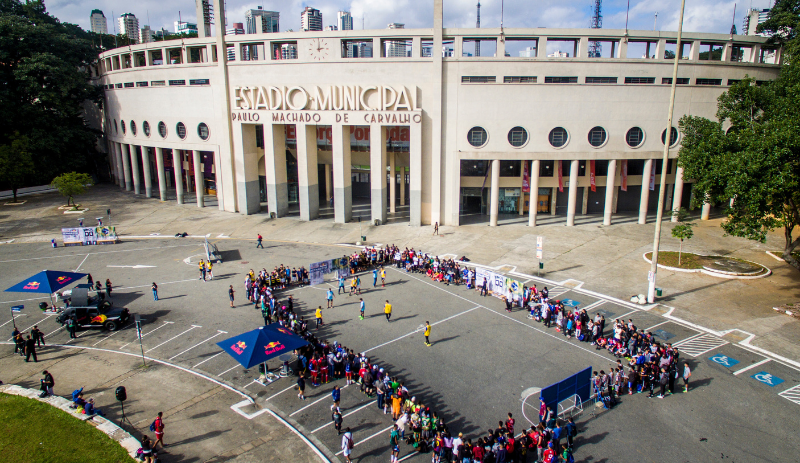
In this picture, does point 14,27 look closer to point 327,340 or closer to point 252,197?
point 252,197

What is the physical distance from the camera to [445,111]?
146ft

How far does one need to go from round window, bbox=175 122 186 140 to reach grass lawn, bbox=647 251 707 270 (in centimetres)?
4786

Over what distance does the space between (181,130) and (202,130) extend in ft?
11.0

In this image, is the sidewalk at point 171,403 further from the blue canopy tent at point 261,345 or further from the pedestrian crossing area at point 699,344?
the pedestrian crossing area at point 699,344

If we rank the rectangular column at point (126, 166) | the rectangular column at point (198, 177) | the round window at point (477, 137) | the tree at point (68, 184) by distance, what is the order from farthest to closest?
the rectangular column at point (126, 166)
the rectangular column at point (198, 177)
the tree at point (68, 184)
the round window at point (477, 137)

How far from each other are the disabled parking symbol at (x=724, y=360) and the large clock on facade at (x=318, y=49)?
38.4 m

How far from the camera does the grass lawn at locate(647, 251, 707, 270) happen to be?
33.7 meters

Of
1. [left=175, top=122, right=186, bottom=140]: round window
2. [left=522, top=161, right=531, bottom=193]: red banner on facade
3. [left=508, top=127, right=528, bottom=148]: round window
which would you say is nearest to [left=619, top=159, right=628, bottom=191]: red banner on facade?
[left=522, top=161, right=531, bottom=193]: red banner on facade

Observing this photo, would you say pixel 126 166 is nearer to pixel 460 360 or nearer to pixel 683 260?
pixel 460 360

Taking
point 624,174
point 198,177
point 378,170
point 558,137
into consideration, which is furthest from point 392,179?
point 624,174

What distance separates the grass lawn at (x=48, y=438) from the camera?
51.7 feet

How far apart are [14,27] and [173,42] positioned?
20.7 metres

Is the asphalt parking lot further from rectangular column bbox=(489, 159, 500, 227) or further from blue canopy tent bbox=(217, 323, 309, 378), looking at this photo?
rectangular column bbox=(489, 159, 500, 227)

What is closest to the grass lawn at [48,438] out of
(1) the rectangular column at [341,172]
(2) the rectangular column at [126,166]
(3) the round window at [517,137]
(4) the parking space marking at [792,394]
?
(4) the parking space marking at [792,394]
